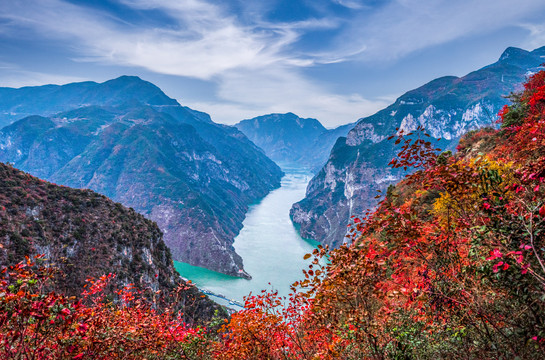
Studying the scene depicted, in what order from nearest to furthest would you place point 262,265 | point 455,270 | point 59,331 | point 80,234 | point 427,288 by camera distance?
point 455,270
point 427,288
point 59,331
point 80,234
point 262,265

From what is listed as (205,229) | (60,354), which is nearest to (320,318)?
(60,354)

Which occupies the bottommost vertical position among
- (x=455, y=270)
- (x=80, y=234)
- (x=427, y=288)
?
(x=80, y=234)

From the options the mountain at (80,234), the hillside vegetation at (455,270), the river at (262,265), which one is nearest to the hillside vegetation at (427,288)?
the hillside vegetation at (455,270)

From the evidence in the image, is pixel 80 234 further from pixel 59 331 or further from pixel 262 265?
pixel 262 265

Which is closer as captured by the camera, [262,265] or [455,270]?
[455,270]

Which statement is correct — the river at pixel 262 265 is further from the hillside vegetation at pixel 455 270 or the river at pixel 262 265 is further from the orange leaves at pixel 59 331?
the hillside vegetation at pixel 455 270

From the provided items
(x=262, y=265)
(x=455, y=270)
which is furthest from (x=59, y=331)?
(x=262, y=265)

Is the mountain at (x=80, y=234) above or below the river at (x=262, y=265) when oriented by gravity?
above

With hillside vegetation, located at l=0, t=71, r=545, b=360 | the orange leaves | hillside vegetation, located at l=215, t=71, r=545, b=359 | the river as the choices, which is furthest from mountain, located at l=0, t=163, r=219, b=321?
the river

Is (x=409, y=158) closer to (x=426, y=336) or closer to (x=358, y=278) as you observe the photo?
(x=358, y=278)
